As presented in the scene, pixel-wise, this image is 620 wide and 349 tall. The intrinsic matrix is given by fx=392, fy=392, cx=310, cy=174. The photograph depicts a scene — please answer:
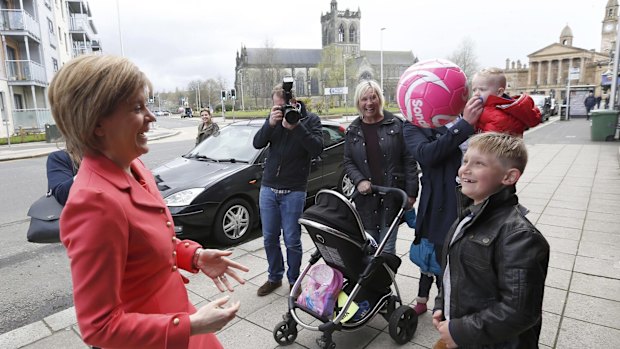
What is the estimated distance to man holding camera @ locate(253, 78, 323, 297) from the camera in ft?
11.8

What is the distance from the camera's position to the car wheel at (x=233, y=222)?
5379 mm

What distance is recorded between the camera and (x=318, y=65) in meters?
67.9

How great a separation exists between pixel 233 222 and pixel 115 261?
176 inches

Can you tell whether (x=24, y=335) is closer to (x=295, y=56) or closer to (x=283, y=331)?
(x=283, y=331)

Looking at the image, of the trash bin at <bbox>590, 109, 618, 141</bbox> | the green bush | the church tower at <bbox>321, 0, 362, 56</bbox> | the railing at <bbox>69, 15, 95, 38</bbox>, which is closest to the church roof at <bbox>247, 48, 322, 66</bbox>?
the church tower at <bbox>321, 0, 362, 56</bbox>

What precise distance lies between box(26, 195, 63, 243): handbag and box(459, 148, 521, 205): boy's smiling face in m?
2.75

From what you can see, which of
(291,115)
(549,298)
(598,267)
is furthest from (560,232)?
(291,115)

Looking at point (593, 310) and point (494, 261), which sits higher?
point (494, 261)

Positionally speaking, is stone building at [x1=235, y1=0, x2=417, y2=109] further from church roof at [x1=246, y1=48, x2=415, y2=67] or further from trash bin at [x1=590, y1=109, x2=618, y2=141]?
trash bin at [x1=590, y1=109, x2=618, y2=141]

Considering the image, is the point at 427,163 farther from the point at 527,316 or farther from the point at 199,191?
the point at 199,191

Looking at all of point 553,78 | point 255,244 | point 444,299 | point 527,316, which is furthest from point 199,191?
point 553,78

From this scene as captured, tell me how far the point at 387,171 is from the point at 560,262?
2.47 meters

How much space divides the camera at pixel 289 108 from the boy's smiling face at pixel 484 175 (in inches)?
74.7

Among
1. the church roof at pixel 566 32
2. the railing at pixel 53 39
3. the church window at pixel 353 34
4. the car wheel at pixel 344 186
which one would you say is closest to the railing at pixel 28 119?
the railing at pixel 53 39
